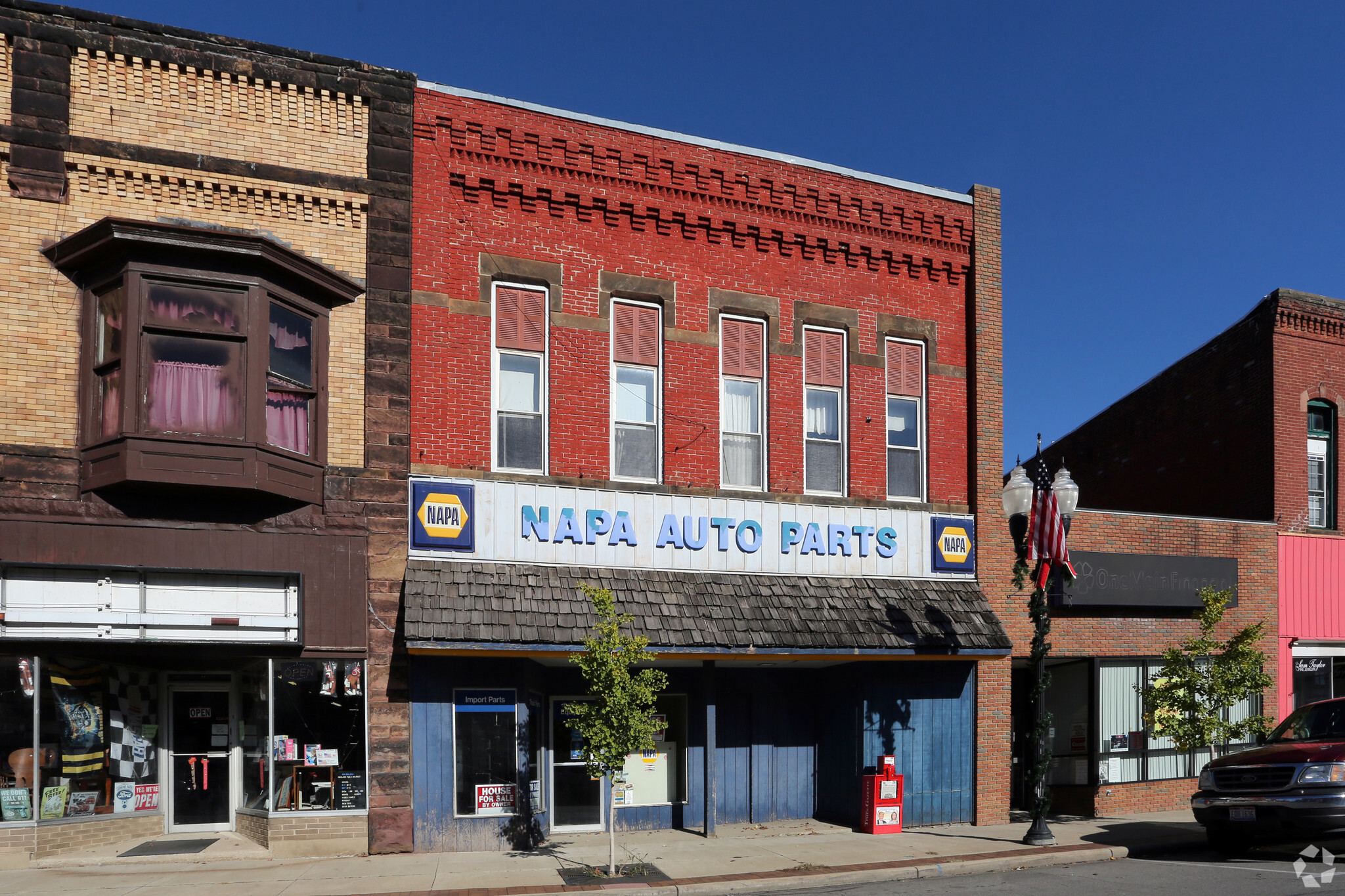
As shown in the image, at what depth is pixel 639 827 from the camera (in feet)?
50.3

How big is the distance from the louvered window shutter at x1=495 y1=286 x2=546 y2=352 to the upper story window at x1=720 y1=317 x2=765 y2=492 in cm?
275

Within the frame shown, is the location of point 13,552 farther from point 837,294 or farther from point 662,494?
point 837,294

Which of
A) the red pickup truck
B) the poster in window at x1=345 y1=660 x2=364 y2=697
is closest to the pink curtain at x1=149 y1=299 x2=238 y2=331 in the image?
the poster in window at x1=345 y1=660 x2=364 y2=697

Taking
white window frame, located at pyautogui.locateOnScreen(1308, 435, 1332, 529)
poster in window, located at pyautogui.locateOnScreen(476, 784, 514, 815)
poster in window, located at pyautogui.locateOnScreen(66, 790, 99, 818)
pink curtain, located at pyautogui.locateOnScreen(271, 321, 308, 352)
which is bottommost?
poster in window, located at pyautogui.locateOnScreen(476, 784, 514, 815)

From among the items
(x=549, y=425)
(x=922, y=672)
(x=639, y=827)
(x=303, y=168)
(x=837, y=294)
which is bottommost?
(x=639, y=827)

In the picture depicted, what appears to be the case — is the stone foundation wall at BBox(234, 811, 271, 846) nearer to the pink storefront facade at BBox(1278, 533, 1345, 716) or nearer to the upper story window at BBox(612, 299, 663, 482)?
the upper story window at BBox(612, 299, 663, 482)

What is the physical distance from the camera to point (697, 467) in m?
15.6

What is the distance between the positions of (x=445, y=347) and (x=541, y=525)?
269 centimetres

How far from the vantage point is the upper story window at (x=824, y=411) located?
16.4 meters

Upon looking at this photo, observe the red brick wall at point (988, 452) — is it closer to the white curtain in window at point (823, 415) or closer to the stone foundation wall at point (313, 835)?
the white curtain in window at point (823, 415)

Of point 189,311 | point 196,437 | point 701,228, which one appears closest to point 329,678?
point 196,437

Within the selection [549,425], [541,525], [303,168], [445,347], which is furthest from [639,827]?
[303,168]

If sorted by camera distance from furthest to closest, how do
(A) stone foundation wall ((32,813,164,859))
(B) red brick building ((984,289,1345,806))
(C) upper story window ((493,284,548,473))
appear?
(B) red brick building ((984,289,1345,806))
(C) upper story window ((493,284,548,473))
(A) stone foundation wall ((32,813,164,859))

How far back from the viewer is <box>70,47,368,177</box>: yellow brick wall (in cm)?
1317
